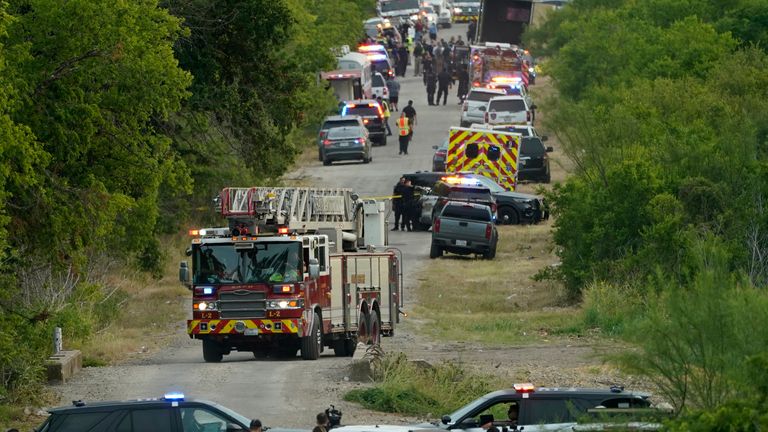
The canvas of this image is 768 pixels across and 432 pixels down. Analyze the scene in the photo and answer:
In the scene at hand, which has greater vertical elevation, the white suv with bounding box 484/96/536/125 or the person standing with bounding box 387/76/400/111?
the white suv with bounding box 484/96/536/125

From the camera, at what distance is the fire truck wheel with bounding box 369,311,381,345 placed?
89.2ft

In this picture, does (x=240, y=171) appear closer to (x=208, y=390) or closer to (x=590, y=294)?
(x=590, y=294)

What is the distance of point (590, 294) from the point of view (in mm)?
32531

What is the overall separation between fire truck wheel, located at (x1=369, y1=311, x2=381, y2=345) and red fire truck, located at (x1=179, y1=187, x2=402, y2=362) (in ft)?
0.14

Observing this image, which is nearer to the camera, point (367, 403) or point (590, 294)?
point (367, 403)

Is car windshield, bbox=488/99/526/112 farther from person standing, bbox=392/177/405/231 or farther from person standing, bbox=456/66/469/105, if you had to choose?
person standing, bbox=456/66/469/105

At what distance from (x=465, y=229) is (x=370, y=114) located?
22.6 meters

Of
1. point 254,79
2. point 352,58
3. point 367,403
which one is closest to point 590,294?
point 254,79

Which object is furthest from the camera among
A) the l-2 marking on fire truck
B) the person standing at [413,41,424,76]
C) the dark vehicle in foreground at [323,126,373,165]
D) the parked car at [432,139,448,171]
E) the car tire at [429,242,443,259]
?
the person standing at [413,41,424,76]

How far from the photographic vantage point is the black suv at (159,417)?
51.6 feet

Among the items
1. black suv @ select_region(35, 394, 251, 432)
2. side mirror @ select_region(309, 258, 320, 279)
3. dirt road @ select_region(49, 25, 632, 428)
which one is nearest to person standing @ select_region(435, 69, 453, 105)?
dirt road @ select_region(49, 25, 632, 428)

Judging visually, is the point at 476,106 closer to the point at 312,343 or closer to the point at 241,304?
the point at 312,343

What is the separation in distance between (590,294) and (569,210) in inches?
184

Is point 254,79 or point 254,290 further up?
point 254,79
